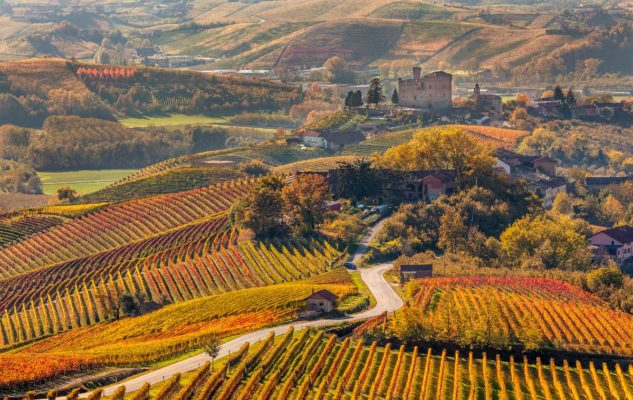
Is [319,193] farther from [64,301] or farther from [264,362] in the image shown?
[264,362]

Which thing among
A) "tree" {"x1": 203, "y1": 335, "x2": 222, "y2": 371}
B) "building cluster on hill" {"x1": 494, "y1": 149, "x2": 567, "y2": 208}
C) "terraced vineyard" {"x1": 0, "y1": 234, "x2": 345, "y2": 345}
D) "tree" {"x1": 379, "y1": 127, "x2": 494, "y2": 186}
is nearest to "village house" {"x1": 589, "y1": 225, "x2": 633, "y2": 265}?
"tree" {"x1": 379, "y1": 127, "x2": 494, "y2": 186}

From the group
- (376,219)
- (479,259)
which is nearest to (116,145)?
(376,219)

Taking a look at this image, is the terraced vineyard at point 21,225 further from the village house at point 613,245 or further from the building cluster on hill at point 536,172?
the village house at point 613,245

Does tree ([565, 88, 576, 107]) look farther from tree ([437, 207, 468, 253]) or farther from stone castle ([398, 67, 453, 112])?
tree ([437, 207, 468, 253])

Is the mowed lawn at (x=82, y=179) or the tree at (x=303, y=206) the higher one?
the tree at (x=303, y=206)

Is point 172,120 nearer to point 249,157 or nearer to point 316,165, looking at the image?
point 249,157

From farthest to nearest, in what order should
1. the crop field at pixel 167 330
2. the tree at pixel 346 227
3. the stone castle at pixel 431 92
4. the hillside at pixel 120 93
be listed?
the hillside at pixel 120 93 < the stone castle at pixel 431 92 < the tree at pixel 346 227 < the crop field at pixel 167 330

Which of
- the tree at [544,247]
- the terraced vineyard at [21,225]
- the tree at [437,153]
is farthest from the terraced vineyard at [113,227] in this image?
the tree at [544,247]
